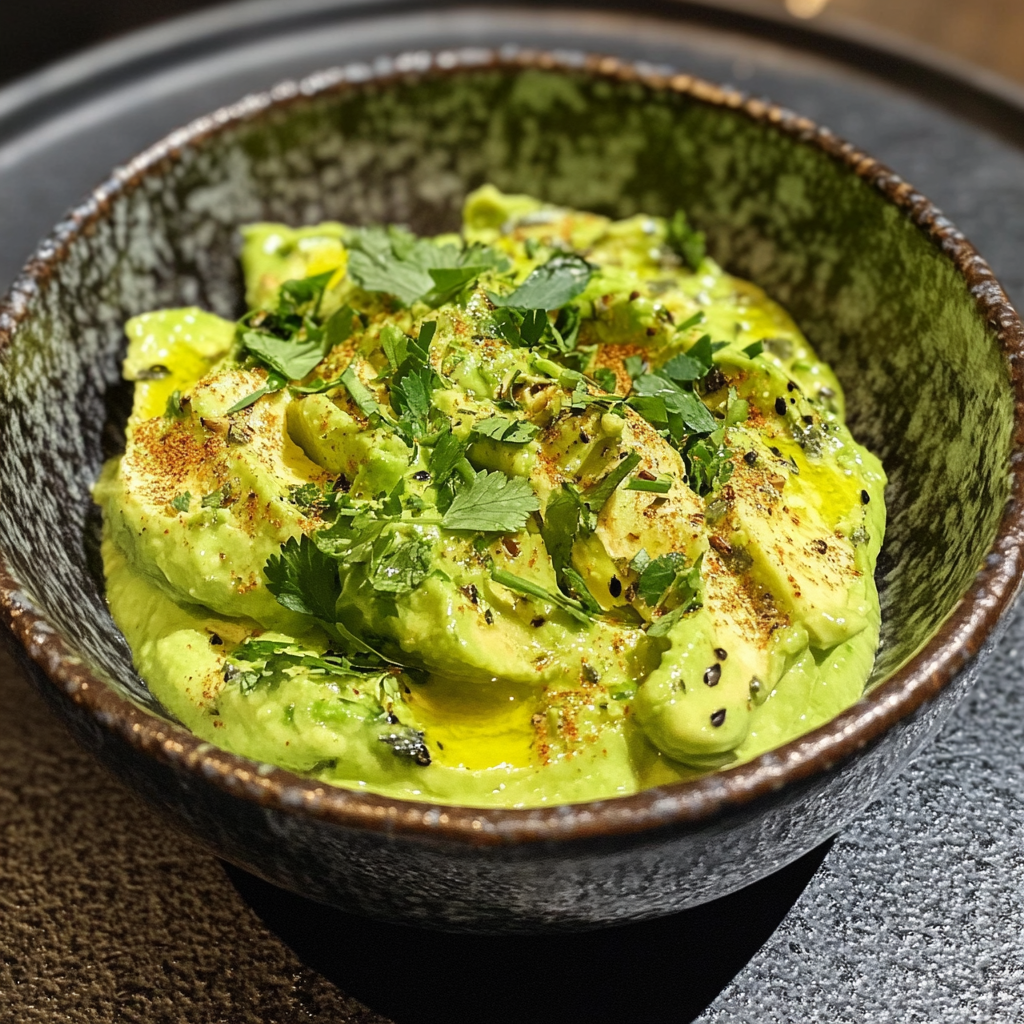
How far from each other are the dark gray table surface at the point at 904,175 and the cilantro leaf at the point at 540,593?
0.64m

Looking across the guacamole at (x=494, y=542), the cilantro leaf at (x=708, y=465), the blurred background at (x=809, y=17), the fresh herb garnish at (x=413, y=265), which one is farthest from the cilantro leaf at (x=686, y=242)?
the blurred background at (x=809, y=17)

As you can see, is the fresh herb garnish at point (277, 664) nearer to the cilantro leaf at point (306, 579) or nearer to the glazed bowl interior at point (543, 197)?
the cilantro leaf at point (306, 579)

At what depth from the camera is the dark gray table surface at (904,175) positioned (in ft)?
5.78

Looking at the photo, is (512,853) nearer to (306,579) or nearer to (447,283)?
(306,579)

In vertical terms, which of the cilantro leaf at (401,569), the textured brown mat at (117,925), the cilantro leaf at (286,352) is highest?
the cilantro leaf at (286,352)

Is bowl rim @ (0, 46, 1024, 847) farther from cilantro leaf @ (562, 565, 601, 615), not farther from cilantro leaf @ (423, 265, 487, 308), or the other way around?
cilantro leaf @ (423, 265, 487, 308)

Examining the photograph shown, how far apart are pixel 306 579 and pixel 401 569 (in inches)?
6.7

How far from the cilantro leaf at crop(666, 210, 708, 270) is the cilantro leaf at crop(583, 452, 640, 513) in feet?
3.08

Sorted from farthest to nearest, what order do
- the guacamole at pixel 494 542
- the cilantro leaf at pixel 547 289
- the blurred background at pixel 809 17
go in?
the blurred background at pixel 809 17
the cilantro leaf at pixel 547 289
the guacamole at pixel 494 542

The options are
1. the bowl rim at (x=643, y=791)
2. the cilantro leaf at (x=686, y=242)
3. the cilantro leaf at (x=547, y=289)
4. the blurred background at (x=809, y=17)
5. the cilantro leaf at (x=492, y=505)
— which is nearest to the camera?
the bowl rim at (x=643, y=791)

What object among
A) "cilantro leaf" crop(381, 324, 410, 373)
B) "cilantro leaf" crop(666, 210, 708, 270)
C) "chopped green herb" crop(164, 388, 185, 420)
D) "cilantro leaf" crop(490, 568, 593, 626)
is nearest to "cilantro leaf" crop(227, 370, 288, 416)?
"chopped green herb" crop(164, 388, 185, 420)

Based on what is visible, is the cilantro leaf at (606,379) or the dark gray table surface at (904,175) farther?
the cilantro leaf at (606,379)

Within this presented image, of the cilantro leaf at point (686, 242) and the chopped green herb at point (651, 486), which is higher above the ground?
the cilantro leaf at point (686, 242)

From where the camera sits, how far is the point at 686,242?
2.60 meters
